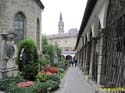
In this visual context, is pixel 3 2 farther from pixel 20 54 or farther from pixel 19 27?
pixel 20 54

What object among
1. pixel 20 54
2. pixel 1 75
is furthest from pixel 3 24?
pixel 1 75

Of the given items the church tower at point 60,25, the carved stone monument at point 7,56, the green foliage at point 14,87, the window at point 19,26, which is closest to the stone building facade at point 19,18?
the window at point 19,26

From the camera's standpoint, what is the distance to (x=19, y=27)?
2936 cm

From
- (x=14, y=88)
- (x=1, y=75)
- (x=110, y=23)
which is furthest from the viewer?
(x=1, y=75)

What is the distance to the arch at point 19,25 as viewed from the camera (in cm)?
2912

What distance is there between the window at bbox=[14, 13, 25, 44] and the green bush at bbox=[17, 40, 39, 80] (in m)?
11.1

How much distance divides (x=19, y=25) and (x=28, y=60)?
1196cm

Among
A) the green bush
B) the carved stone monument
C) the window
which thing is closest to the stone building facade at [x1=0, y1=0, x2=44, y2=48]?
the window

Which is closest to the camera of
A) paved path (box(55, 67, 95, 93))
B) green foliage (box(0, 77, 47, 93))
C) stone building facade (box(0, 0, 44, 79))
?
green foliage (box(0, 77, 47, 93))

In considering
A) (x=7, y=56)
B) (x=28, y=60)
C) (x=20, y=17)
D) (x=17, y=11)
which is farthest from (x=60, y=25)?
(x=7, y=56)

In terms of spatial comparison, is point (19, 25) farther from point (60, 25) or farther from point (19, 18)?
point (60, 25)

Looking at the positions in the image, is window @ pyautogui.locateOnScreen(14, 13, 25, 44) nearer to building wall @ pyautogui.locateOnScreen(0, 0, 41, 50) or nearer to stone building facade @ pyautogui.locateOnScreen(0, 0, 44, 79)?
stone building facade @ pyautogui.locateOnScreen(0, 0, 44, 79)

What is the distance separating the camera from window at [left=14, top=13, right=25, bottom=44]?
2916 centimetres

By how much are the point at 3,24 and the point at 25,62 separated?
37.3 ft
